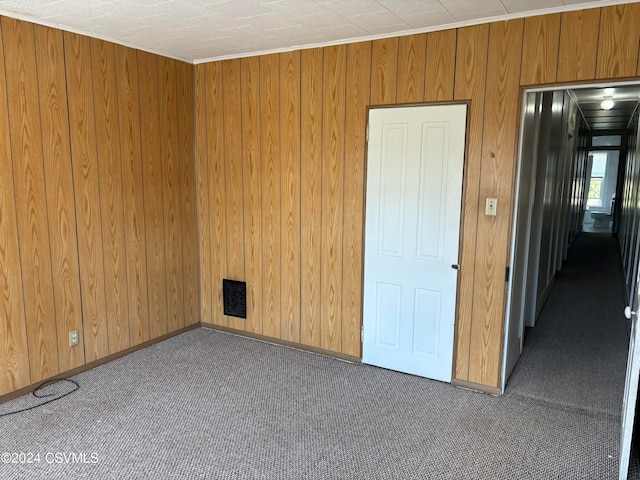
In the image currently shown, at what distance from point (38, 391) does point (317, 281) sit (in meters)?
2.20

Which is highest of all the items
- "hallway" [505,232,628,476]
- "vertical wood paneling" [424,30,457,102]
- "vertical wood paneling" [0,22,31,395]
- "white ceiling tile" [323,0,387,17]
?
"white ceiling tile" [323,0,387,17]

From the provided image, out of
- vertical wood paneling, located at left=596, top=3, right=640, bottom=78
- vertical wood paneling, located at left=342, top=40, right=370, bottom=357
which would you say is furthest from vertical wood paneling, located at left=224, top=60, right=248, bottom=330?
vertical wood paneling, located at left=596, top=3, right=640, bottom=78

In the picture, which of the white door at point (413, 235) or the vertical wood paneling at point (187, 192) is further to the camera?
the vertical wood paneling at point (187, 192)

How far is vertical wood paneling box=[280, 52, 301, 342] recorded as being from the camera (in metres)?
3.77

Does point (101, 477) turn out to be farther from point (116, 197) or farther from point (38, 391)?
point (116, 197)

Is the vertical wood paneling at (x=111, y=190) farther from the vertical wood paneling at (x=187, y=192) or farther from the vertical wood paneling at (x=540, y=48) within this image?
the vertical wood paneling at (x=540, y=48)

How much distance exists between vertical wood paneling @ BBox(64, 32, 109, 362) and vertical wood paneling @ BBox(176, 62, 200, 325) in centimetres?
86

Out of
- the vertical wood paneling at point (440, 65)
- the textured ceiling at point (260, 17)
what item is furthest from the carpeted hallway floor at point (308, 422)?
the textured ceiling at point (260, 17)

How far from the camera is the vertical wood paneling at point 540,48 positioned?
109 inches

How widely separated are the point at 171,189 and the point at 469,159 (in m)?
2.59

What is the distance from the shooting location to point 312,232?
12.6 feet

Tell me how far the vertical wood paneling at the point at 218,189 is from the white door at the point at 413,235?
52.3 inches

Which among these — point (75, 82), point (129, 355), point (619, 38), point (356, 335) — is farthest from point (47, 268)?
point (619, 38)

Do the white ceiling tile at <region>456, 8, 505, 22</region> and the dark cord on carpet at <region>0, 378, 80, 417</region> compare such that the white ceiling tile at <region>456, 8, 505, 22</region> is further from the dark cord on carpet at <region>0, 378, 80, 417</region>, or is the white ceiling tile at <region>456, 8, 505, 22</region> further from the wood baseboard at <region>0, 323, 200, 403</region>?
the dark cord on carpet at <region>0, 378, 80, 417</region>
